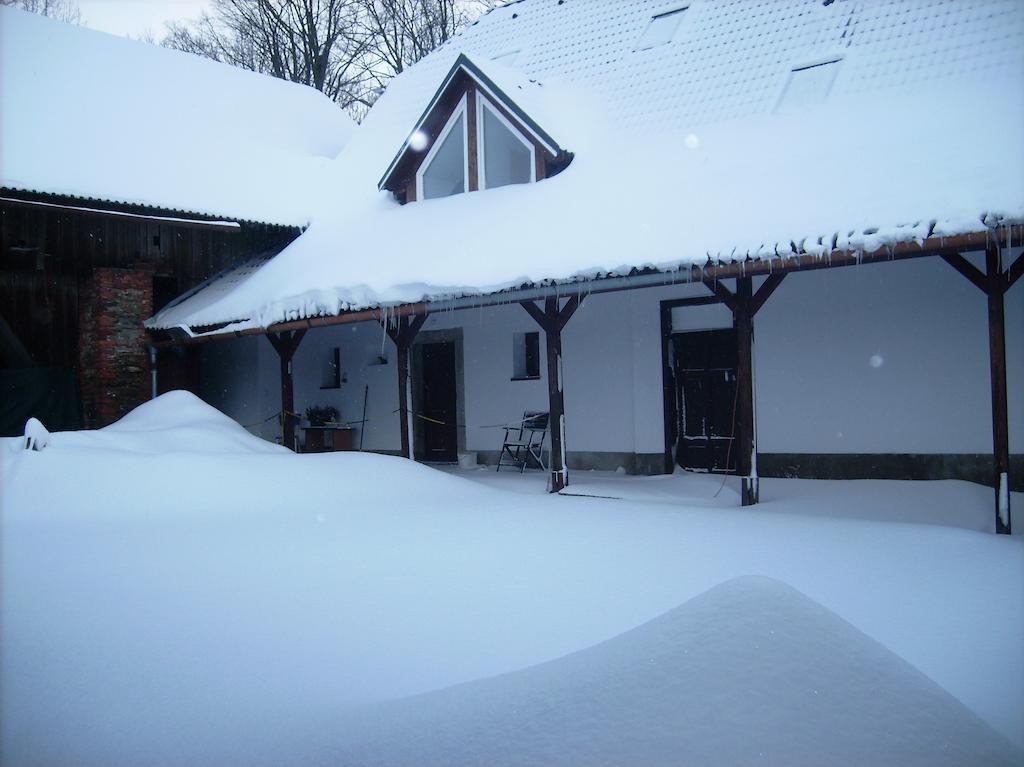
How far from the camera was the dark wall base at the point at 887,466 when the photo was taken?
880 cm

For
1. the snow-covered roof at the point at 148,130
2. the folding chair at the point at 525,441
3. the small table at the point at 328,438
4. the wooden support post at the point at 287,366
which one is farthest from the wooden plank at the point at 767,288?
the snow-covered roof at the point at 148,130

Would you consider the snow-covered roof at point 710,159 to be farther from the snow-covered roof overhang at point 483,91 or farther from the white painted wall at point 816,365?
the white painted wall at point 816,365

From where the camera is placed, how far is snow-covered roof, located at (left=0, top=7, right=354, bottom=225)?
13484mm

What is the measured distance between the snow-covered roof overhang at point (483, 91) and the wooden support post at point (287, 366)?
123 inches

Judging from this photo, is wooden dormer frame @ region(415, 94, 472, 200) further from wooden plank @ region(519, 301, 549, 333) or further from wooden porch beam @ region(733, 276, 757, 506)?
wooden porch beam @ region(733, 276, 757, 506)

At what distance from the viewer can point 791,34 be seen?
1140 centimetres

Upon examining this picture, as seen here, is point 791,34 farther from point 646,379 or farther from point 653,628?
point 653,628

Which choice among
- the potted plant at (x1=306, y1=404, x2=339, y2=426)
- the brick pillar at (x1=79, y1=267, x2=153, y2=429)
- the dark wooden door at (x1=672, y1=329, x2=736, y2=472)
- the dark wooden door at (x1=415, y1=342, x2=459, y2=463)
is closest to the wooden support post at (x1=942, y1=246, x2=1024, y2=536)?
the dark wooden door at (x1=672, y1=329, x2=736, y2=472)

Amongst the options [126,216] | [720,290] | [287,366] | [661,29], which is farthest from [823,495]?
[126,216]

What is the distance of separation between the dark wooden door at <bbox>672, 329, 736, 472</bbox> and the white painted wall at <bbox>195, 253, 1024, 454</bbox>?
0.90 ft

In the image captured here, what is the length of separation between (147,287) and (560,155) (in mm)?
7801

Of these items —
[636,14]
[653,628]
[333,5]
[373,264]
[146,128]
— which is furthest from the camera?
[333,5]

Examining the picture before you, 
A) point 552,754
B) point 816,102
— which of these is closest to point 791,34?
point 816,102

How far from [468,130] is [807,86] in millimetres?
4816
